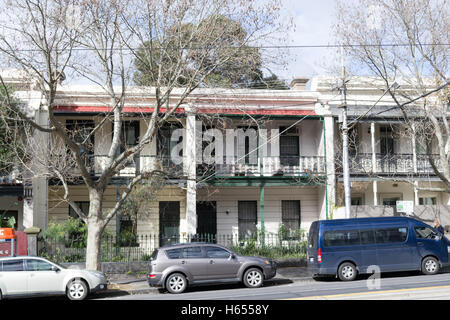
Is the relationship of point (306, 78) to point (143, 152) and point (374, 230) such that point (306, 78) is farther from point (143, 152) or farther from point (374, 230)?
point (374, 230)

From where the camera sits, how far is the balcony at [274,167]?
23.2 meters

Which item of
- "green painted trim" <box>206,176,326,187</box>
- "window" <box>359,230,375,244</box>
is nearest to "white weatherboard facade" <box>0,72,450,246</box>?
"green painted trim" <box>206,176,326,187</box>

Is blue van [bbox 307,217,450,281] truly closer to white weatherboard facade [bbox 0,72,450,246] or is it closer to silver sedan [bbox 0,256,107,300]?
white weatherboard facade [bbox 0,72,450,246]

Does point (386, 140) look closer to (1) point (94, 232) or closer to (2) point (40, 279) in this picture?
(1) point (94, 232)

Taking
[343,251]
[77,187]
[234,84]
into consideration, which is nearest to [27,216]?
[77,187]

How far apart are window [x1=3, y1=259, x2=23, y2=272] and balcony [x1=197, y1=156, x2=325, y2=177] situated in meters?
10.1

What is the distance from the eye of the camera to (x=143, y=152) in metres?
23.6

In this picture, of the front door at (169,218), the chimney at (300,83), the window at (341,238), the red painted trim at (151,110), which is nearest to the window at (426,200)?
the red painted trim at (151,110)

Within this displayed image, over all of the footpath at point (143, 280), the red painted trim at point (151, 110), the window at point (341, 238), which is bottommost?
the footpath at point (143, 280)

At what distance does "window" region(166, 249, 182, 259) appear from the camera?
15.2 metres

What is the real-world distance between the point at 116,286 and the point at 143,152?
Answer: 8.45 m

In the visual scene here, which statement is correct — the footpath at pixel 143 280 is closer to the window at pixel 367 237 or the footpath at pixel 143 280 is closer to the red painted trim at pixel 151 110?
the window at pixel 367 237

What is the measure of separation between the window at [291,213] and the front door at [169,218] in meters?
5.16

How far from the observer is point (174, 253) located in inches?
600
